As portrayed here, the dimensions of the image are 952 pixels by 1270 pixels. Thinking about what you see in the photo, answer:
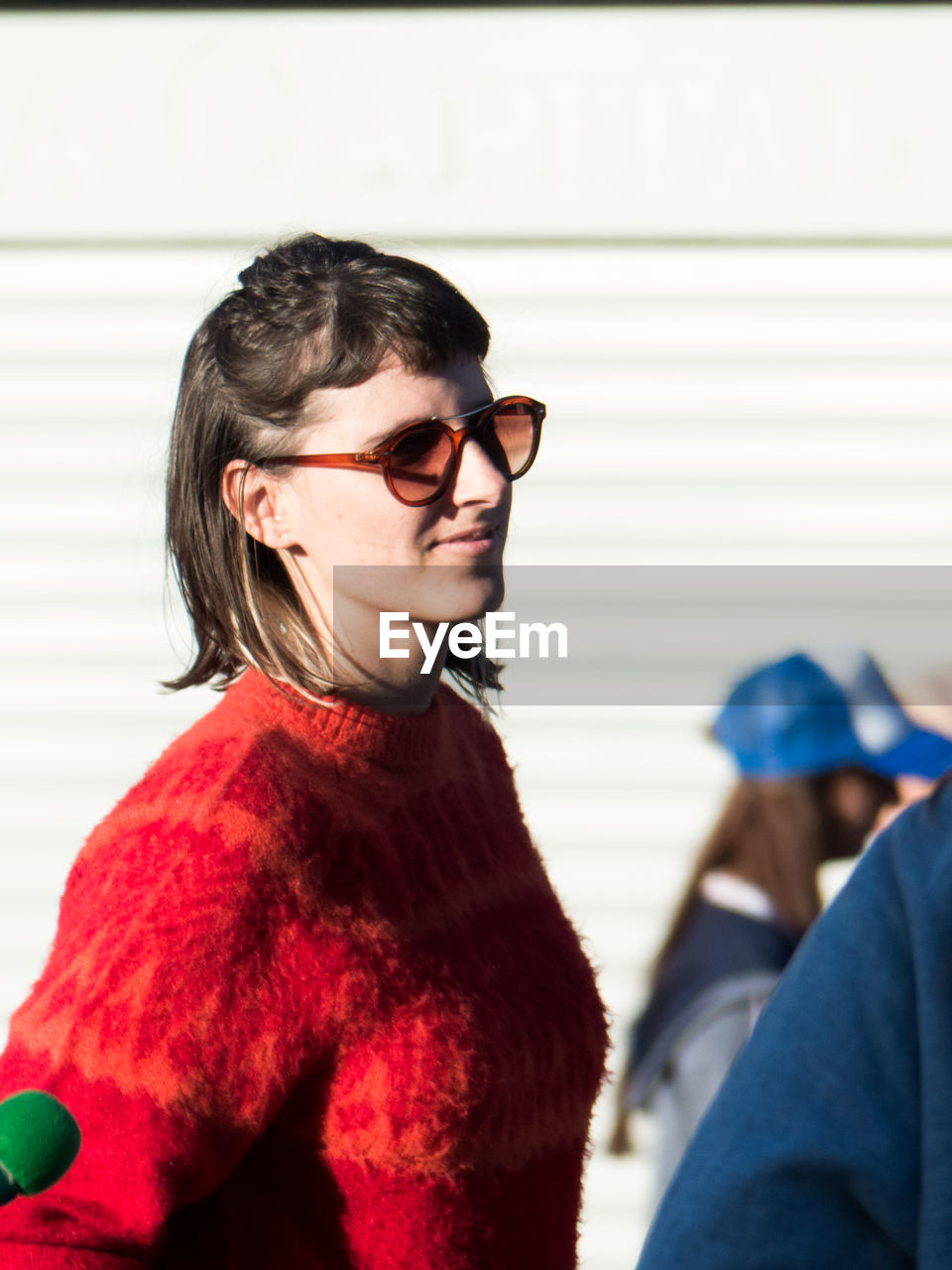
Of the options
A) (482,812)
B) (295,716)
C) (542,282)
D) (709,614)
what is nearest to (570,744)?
(709,614)

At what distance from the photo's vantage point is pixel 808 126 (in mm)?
4324

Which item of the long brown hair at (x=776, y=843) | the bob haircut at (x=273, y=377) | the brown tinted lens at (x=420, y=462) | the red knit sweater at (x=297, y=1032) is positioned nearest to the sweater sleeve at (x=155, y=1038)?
the red knit sweater at (x=297, y=1032)

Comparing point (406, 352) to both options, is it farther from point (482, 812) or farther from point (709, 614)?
point (709, 614)

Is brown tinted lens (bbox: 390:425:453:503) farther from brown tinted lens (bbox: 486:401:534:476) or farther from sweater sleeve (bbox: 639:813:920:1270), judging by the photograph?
sweater sleeve (bbox: 639:813:920:1270)

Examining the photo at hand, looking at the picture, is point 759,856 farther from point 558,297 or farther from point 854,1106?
point 558,297

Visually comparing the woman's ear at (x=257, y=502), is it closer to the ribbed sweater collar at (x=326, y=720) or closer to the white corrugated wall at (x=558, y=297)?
the ribbed sweater collar at (x=326, y=720)

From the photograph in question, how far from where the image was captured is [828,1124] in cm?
86

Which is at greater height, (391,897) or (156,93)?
(156,93)

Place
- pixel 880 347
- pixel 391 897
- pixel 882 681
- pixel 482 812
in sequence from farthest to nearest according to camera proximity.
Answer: pixel 880 347, pixel 882 681, pixel 482 812, pixel 391 897

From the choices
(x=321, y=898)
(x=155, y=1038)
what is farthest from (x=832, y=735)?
(x=155, y=1038)

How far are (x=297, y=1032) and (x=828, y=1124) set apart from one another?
60cm

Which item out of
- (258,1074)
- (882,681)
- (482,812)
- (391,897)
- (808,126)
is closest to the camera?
(258,1074)

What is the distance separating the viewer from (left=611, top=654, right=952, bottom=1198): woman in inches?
91.0

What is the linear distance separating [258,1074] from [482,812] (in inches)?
22.9
